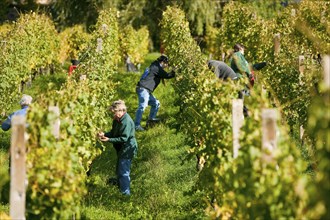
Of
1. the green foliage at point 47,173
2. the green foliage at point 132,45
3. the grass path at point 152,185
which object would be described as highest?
the green foliage at point 132,45

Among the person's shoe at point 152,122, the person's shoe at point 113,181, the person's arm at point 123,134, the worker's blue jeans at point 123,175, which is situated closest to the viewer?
the person's arm at point 123,134

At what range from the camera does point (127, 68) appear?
70.1 feet

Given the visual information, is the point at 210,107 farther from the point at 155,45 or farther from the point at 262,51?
the point at 155,45

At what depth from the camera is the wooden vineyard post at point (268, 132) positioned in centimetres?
454

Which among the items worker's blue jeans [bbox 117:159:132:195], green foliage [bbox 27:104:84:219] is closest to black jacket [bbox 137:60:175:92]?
worker's blue jeans [bbox 117:159:132:195]

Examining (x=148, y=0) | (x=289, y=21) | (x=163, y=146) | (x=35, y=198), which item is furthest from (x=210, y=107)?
(x=148, y=0)

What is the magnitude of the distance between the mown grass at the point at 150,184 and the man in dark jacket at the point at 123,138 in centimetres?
18

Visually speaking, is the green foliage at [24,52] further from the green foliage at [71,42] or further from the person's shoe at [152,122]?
the person's shoe at [152,122]

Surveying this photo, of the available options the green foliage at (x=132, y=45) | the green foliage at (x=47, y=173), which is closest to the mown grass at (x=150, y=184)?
the green foliage at (x=47, y=173)

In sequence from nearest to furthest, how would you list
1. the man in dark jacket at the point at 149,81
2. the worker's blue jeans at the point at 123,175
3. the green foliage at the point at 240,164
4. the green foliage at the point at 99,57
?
the green foliage at the point at 240,164, the worker's blue jeans at the point at 123,175, the green foliage at the point at 99,57, the man in dark jacket at the point at 149,81

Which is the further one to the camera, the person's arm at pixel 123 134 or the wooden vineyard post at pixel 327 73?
the person's arm at pixel 123 134

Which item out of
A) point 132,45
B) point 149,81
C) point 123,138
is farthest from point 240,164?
point 132,45

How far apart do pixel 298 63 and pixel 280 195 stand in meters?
6.77

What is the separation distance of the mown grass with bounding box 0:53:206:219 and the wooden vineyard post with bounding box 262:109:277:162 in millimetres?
2422
